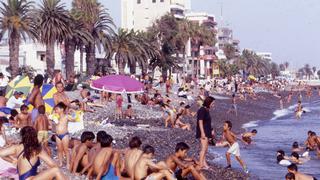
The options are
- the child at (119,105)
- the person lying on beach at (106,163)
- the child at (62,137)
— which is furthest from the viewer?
the child at (119,105)

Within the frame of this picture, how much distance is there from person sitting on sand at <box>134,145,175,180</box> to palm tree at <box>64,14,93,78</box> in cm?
2766

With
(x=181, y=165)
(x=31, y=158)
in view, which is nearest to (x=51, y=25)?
(x=181, y=165)

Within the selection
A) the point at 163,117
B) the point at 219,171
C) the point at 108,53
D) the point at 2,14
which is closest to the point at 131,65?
the point at 108,53

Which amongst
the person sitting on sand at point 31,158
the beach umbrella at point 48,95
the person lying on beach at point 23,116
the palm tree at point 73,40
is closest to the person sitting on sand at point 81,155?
the person sitting on sand at point 31,158

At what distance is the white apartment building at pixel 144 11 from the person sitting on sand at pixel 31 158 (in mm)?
85940

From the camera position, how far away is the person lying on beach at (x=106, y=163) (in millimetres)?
9805

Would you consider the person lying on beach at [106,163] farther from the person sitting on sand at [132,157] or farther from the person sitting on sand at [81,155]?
the person sitting on sand at [81,155]

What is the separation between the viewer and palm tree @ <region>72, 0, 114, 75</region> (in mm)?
41406

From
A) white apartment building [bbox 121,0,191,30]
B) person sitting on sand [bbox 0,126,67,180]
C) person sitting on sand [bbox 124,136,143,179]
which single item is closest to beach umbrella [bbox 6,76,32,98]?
person sitting on sand [bbox 124,136,143,179]

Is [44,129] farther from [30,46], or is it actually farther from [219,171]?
[30,46]

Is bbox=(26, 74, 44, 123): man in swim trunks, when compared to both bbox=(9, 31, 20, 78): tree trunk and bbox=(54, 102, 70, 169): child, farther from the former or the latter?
bbox=(9, 31, 20, 78): tree trunk

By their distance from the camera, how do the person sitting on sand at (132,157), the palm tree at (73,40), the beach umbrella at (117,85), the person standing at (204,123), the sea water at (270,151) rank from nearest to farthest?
the person sitting on sand at (132,157), the person standing at (204,123), the sea water at (270,151), the beach umbrella at (117,85), the palm tree at (73,40)

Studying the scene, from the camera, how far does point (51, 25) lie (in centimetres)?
3575

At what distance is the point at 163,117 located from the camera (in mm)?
27016
